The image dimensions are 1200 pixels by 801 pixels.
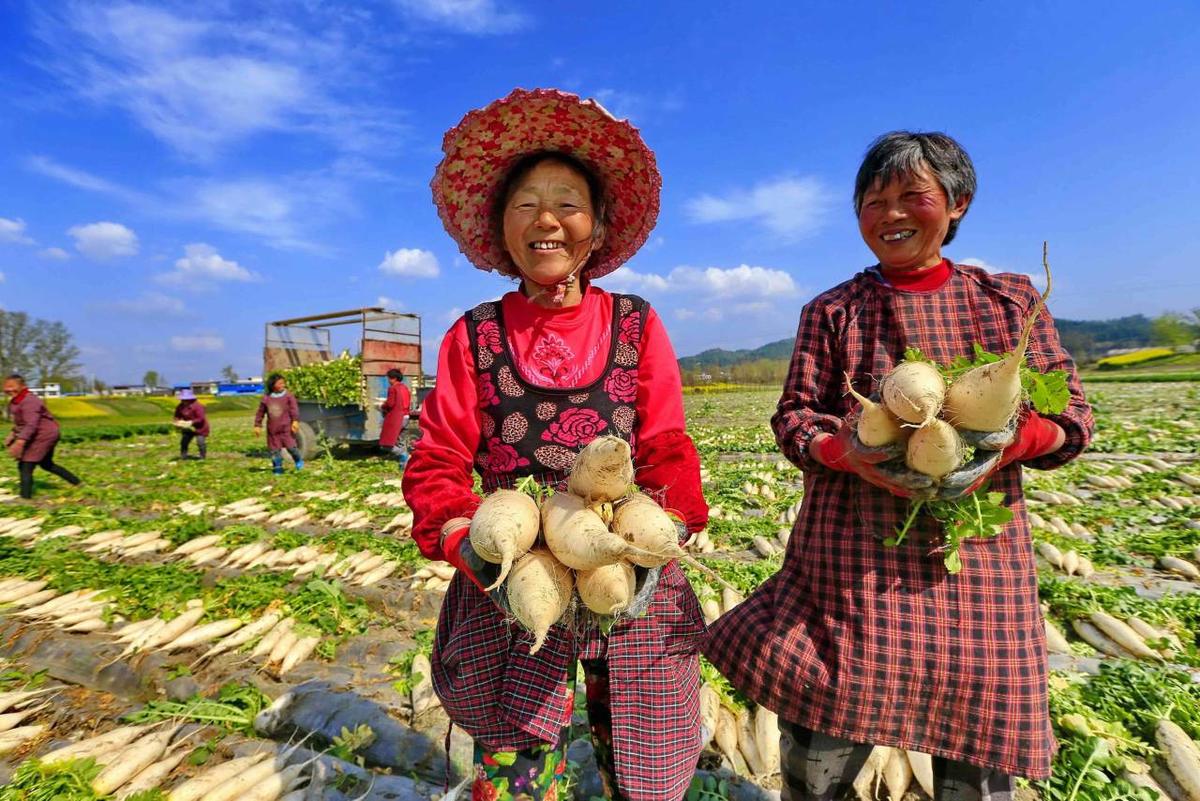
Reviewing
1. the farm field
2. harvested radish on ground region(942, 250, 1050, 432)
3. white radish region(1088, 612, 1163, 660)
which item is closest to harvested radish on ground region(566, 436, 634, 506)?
harvested radish on ground region(942, 250, 1050, 432)

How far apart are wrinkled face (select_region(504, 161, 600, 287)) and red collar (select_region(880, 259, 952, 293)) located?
3.23 feet

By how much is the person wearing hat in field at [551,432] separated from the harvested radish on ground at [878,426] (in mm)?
498

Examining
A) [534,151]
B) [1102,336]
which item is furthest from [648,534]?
[1102,336]

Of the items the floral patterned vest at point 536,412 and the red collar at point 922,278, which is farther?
the red collar at point 922,278

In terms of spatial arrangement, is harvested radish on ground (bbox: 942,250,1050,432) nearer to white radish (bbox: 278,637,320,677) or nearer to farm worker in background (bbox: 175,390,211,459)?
white radish (bbox: 278,637,320,677)

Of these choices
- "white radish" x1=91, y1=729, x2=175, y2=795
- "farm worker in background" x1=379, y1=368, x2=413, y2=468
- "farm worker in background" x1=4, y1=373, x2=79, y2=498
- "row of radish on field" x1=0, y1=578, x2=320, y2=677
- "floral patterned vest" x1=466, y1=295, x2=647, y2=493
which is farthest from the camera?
"farm worker in background" x1=379, y1=368, x2=413, y2=468

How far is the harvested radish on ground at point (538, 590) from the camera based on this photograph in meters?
1.27

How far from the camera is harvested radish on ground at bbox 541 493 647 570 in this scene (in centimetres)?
124

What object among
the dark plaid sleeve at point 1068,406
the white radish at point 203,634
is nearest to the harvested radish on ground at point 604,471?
the dark plaid sleeve at point 1068,406

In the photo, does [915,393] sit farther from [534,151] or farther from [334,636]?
[334,636]

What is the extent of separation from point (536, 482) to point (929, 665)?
117 centimetres

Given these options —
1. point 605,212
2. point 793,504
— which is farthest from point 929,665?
point 793,504

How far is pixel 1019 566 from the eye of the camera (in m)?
1.62

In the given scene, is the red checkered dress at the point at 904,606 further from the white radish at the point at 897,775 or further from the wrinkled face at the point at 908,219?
the white radish at the point at 897,775
